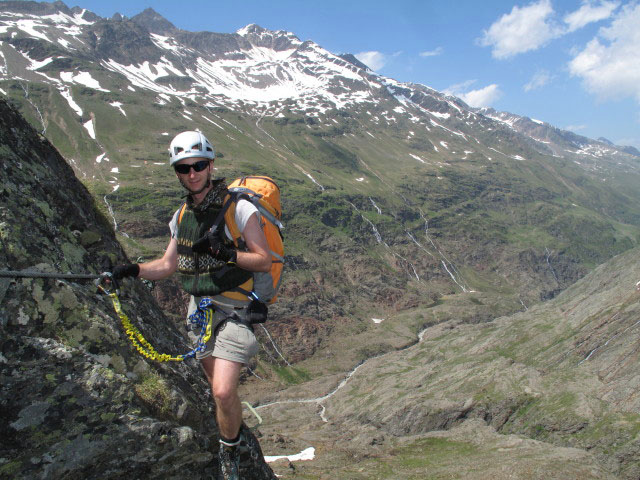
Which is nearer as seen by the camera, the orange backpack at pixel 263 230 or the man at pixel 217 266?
the man at pixel 217 266

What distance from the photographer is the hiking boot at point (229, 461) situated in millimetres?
8047

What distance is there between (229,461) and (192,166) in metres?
5.76

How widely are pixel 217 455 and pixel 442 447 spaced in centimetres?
7829

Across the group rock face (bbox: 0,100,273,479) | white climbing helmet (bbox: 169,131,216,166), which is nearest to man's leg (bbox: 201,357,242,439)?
rock face (bbox: 0,100,273,479)

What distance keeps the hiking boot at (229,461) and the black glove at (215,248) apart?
3.65 metres

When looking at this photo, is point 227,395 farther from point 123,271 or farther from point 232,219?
point 232,219

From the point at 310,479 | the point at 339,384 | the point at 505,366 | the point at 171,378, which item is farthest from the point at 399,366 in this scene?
the point at 171,378

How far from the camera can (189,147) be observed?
27.2ft

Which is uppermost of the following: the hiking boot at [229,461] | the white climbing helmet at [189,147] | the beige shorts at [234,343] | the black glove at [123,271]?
the white climbing helmet at [189,147]

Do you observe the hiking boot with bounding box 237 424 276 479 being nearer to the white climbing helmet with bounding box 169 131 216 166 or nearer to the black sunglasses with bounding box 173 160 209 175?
the black sunglasses with bounding box 173 160 209 175

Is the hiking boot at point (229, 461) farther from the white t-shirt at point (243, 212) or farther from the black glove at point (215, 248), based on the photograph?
the white t-shirt at point (243, 212)

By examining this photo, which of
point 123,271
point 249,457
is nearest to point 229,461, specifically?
point 249,457

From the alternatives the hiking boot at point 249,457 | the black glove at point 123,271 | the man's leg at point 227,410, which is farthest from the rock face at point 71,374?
the black glove at point 123,271

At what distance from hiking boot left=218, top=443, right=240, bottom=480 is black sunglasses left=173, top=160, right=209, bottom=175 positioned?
5329 mm
